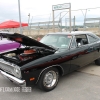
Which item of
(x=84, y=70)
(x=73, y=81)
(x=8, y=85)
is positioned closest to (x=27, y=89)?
(x=8, y=85)

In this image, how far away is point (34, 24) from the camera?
18.8 meters

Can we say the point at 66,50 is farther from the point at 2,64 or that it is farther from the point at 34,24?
the point at 34,24

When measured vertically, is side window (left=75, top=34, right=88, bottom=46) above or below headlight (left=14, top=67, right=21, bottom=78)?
above

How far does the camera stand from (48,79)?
3846 millimetres

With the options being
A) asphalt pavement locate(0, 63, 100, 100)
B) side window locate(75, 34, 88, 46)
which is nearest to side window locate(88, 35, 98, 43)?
side window locate(75, 34, 88, 46)

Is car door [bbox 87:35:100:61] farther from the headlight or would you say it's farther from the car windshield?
the headlight

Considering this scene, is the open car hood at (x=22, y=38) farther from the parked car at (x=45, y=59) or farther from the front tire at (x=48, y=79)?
the front tire at (x=48, y=79)

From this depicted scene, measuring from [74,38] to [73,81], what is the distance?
141cm

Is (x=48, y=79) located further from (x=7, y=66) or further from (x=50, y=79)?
(x=7, y=66)

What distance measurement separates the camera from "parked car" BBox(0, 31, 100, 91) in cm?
339

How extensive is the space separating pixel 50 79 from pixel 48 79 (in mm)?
72

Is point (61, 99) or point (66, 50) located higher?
point (66, 50)

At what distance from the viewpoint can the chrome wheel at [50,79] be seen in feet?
12.3

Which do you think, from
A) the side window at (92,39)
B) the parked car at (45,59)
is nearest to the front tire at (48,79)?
the parked car at (45,59)
